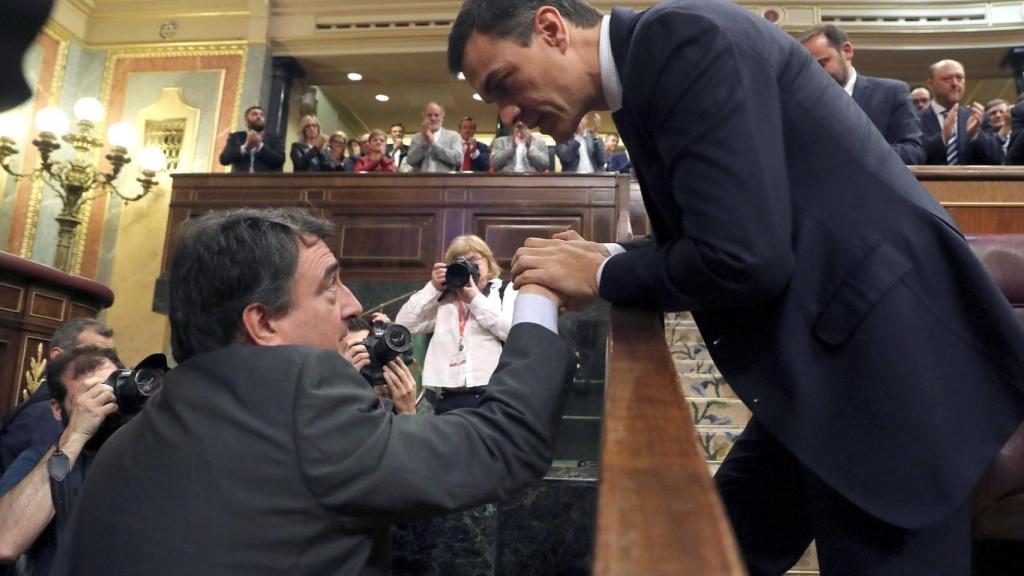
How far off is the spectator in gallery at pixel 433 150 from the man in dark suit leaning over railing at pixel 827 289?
4.97 metres

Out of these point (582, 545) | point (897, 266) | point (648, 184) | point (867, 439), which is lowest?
point (582, 545)

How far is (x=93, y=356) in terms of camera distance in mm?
2072

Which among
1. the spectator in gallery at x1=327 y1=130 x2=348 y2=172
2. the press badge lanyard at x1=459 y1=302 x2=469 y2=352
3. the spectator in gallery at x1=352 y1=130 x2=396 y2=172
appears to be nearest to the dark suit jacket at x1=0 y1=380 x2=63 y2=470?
the press badge lanyard at x1=459 y1=302 x2=469 y2=352

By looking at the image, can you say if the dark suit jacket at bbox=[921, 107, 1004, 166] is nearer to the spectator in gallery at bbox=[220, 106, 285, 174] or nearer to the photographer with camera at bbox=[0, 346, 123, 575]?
the photographer with camera at bbox=[0, 346, 123, 575]

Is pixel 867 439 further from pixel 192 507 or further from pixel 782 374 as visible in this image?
pixel 192 507

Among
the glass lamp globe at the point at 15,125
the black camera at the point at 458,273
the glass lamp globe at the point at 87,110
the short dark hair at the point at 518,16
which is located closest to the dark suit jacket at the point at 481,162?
the glass lamp globe at the point at 87,110

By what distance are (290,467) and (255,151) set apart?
18.9ft

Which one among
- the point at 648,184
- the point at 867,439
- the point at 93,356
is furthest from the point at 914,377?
the point at 93,356

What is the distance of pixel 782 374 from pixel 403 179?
16.5 feet

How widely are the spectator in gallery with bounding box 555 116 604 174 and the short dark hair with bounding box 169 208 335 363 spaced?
186 inches

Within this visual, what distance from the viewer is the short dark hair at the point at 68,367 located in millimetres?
2045

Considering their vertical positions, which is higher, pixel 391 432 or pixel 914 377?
pixel 914 377

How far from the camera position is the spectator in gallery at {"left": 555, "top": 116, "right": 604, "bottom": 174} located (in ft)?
19.0

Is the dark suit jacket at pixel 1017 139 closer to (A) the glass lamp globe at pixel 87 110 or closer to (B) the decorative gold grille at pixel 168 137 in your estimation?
(A) the glass lamp globe at pixel 87 110
